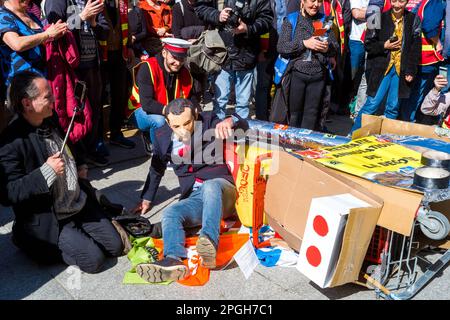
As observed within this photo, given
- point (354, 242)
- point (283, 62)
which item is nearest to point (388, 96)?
point (283, 62)

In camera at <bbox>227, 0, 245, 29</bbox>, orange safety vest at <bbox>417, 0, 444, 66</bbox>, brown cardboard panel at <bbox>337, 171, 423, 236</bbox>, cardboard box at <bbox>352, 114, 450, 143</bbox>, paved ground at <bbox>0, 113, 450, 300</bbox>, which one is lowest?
paved ground at <bbox>0, 113, 450, 300</bbox>

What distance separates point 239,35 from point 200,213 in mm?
2348

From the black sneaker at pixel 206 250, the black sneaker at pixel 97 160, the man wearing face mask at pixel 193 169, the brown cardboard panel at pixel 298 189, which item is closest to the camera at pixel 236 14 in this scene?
the man wearing face mask at pixel 193 169

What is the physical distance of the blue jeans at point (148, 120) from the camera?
4.22 m

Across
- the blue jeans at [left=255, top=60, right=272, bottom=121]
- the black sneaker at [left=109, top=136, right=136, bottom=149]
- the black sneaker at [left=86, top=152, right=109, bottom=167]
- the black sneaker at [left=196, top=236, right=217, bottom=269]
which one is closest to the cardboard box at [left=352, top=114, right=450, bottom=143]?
the black sneaker at [left=196, top=236, right=217, bottom=269]

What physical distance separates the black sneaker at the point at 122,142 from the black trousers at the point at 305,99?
178 cm

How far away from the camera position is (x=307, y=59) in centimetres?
461

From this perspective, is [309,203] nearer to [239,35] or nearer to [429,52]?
[239,35]

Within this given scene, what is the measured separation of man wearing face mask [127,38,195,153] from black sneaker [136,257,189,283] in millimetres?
1557

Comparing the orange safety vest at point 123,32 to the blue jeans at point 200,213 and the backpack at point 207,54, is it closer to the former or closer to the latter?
the backpack at point 207,54

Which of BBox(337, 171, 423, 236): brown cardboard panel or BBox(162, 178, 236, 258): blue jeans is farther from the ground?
BBox(337, 171, 423, 236): brown cardboard panel

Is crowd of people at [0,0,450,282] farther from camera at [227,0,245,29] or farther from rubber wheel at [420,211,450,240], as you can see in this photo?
rubber wheel at [420,211,450,240]

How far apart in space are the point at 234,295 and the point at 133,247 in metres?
0.84

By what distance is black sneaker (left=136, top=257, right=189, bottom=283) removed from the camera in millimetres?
2812
